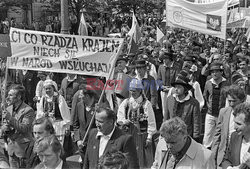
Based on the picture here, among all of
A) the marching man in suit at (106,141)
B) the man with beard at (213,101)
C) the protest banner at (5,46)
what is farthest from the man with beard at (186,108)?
the protest banner at (5,46)

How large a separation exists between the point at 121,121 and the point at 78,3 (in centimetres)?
2195

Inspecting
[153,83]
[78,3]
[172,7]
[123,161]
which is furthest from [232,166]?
[78,3]

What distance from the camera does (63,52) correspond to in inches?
265

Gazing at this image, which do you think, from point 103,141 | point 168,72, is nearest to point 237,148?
point 103,141

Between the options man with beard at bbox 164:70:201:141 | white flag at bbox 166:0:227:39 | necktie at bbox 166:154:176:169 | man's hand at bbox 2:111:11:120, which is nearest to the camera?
necktie at bbox 166:154:176:169

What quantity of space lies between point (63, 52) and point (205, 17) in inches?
185

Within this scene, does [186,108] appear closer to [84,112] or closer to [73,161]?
[84,112]

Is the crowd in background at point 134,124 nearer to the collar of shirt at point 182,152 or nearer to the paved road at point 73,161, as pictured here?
the collar of shirt at point 182,152

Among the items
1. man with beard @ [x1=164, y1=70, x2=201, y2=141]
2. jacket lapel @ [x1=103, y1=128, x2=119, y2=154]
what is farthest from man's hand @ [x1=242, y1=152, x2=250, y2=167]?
man with beard @ [x1=164, y1=70, x2=201, y2=141]

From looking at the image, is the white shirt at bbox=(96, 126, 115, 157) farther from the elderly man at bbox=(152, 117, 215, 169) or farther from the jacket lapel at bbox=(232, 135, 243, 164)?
the jacket lapel at bbox=(232, 135, 243, 164)

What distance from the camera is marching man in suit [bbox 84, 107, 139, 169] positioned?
4426mm

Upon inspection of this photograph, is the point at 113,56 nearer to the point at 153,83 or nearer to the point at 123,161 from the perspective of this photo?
the point at 153,83

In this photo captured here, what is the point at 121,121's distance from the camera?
5.66 metres

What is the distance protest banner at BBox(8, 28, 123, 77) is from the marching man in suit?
86.1 inches
